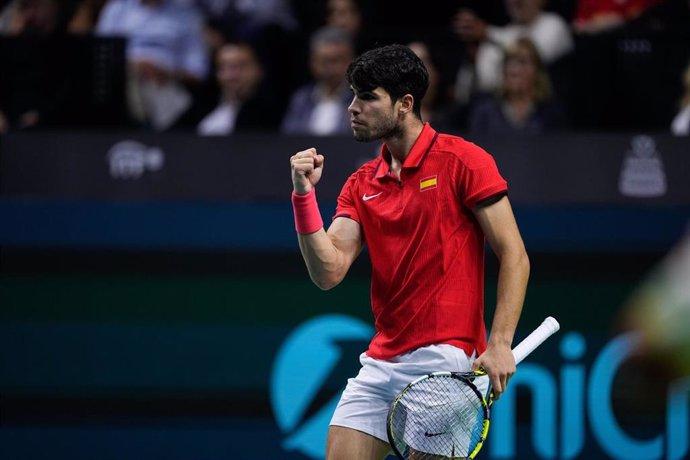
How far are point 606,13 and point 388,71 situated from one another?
12.7 ft

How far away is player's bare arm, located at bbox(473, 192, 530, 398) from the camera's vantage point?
3875mm

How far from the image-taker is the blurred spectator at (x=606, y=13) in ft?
24.4

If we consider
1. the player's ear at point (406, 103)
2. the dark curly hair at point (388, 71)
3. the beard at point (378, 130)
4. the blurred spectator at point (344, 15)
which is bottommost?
the blurred spectator at point (344, 15)

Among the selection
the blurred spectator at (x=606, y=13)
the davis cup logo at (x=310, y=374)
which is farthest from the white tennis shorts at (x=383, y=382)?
the blurred spectator at (x=606, y=13)

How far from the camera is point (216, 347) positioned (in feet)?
21.9

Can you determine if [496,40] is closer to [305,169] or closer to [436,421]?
[305,169]

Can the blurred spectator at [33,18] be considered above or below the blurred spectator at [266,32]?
above

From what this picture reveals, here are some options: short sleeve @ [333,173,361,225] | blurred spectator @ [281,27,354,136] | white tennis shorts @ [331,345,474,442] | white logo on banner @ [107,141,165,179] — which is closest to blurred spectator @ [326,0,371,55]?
blurred spectator @ [281,27,354,136]

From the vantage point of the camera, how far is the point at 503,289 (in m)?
3.97

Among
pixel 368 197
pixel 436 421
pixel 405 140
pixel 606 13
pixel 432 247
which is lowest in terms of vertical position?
pixel 436 421

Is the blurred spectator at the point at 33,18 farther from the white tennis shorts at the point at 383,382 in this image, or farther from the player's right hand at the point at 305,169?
the white tennis shorts at the point at 383,382

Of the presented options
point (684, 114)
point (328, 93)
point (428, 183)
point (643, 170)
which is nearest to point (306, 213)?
point (428, 183)

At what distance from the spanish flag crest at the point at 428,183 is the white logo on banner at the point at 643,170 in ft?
8.43

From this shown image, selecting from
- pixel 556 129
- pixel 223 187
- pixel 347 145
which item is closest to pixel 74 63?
pixel 223 187
